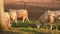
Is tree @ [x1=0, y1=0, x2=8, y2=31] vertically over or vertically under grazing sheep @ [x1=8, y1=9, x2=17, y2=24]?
over

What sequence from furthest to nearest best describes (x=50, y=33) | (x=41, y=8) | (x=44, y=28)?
1. (x=41, y=8)
2. (x=44, y=28)
3. (x=50, y=33)

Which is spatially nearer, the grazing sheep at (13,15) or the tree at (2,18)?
the tree at (2,18)

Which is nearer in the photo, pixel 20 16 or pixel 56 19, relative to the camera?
pixel 56 19

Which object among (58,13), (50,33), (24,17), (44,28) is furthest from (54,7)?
(50,33)

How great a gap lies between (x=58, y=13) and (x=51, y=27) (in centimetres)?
90

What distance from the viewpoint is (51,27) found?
8875 millimetres

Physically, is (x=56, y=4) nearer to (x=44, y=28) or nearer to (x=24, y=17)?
(x=24, y=17)

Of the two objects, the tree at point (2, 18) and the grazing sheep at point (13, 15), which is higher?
the tree at point (2, 18)

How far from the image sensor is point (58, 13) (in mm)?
9484

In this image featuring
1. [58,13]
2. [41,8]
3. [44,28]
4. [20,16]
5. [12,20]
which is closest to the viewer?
[44,28]

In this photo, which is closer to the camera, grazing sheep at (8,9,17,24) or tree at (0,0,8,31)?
tree at (0,0,8,31)

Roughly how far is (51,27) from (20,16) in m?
2.41

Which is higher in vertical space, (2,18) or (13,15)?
(2,18)

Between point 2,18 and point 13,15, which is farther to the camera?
point 13,15
